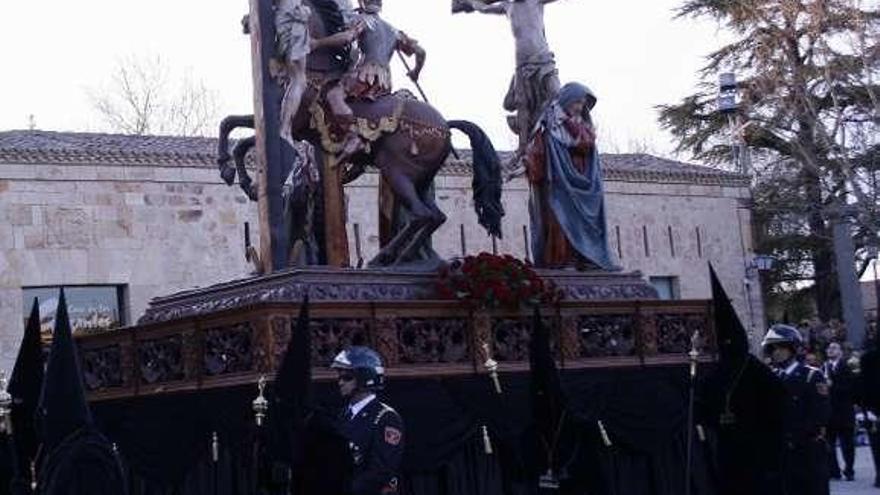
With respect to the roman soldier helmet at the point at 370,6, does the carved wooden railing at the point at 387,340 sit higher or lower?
lower

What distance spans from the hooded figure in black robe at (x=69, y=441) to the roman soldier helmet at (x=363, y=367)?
4.18 feet

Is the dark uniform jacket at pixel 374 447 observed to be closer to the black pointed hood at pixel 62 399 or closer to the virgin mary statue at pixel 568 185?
the black pointed hood at pixel 62 399

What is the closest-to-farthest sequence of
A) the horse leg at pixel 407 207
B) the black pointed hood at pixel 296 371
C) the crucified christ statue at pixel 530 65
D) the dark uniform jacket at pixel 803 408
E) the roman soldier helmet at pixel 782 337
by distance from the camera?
the black pointed hood at pixel 296 371 → the roman soldier helmet at pixel 782 337 → the dark uniform jacket at pixel 803 408 → the horse leg at pixel 407 207 → the crucified christ statue at pixel 530 65

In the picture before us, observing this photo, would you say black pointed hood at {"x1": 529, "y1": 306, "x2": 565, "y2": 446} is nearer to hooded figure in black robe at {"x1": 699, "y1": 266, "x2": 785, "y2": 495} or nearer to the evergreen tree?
hooded figure in black robe at {"x1": 699, "y1": 266, "x2": 785, "y2": 495}

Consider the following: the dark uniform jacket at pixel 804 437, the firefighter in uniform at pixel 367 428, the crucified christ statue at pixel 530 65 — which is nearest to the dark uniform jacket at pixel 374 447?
the firefighter in uniform at pixel 367 428

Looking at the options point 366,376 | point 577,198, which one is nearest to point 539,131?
point 577,198

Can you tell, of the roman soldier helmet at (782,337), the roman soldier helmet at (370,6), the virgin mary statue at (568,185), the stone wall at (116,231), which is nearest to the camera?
the roman soldier helmet at (782,337)

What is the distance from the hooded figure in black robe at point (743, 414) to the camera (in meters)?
9.55

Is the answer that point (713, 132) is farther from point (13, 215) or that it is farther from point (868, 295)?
point (13, 215)

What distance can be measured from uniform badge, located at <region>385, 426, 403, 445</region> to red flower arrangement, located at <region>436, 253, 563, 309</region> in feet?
11.0

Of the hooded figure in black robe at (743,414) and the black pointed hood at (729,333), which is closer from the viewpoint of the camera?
the hooded figure in black robe at (743,414)

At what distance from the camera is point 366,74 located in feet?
38.5

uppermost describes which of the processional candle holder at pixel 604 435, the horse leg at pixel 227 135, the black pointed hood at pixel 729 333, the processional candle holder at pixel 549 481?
the horse leg at pixel 227 135

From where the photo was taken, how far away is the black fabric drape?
10.1 m
